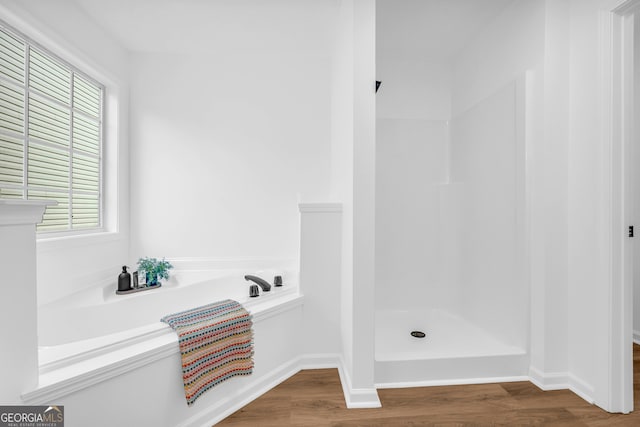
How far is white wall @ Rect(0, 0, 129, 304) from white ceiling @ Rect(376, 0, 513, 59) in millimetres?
2093

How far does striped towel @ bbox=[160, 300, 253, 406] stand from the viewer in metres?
1.36

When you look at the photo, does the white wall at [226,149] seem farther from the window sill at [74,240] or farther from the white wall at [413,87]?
the white wall at [413,87]

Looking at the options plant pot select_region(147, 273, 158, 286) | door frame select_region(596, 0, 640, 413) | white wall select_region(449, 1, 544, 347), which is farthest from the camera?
plant pot select_region(147, 273, 158, 286)

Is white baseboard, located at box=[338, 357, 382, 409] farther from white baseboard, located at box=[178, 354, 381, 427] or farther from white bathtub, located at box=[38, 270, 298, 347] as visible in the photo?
white bathtub, located at box=[38, 270, 298, 347]

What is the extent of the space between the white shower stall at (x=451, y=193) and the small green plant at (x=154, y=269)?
1.74 meters

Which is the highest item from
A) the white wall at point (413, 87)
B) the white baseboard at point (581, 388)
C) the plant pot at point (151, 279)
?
the white wall at point (413, 87)

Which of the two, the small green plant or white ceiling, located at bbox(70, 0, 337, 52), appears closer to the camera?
white ceiling, located at bbox(70, 0, 337, 52)

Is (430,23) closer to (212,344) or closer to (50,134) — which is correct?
(212,344)

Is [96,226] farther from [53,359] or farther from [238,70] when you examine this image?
[238,70]

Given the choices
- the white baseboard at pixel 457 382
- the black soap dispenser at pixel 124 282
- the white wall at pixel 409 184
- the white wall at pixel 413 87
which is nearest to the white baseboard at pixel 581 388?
the white baseboard at pixel 457 382

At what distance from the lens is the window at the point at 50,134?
5.41 ft

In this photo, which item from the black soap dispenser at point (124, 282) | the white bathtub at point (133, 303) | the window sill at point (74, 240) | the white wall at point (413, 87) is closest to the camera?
the white bathtub at point (133, 303)

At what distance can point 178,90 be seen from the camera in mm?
2553

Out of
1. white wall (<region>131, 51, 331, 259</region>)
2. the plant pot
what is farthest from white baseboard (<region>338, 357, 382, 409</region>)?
the plant pot
